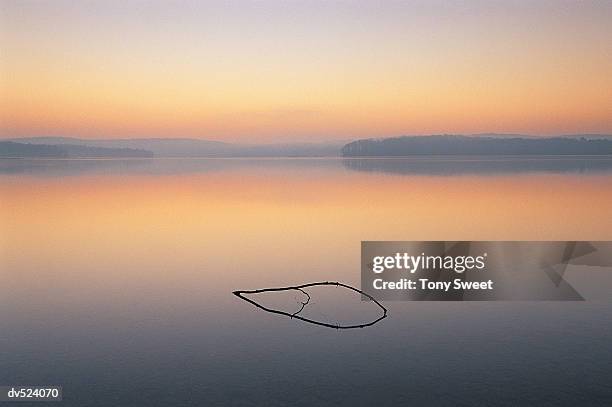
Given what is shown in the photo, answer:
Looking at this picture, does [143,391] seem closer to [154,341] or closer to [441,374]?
[154,341]

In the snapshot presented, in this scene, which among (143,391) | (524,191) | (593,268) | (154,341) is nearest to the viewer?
(143,391)

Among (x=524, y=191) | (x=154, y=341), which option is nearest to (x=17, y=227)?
(x=154, y=341)

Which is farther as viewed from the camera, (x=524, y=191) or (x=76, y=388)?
(x=524, y=191)

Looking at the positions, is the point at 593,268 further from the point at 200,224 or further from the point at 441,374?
the point at 200,224

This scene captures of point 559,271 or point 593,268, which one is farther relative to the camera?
point 593,268

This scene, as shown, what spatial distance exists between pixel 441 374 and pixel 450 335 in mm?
2388

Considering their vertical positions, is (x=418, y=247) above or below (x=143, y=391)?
above

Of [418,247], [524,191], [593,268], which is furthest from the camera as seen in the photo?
[524,191]

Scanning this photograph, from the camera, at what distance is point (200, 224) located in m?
40.5

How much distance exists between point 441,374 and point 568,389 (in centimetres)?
385

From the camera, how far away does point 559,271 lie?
2322cm

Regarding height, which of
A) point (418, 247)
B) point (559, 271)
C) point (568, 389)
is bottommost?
point (568, 389)

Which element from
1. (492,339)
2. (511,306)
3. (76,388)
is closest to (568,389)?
(492,339)

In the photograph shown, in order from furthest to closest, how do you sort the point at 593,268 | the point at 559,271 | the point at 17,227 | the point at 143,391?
the point at 17,227
the point at 593,268
the point at 559,271
the point at 143,391
